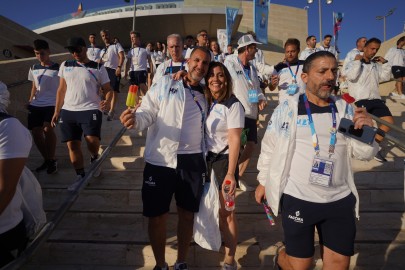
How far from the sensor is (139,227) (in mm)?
3635

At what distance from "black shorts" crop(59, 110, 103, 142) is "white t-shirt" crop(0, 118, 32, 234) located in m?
2.34

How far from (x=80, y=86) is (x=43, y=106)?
1085 millimetres

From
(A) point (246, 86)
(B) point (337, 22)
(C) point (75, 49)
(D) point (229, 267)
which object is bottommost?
(D) point (229, 267)

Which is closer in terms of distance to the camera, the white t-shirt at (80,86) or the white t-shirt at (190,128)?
the white t-shirt at (190,128)

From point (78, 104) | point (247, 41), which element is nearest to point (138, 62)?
point (78, 104)

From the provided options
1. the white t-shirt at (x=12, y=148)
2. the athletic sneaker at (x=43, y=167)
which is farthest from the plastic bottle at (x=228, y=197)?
the athletic sneaker at (x=43, y=167)

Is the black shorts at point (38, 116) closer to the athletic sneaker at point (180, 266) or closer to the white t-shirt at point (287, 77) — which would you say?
the athletic sneaker at point (180, 266)

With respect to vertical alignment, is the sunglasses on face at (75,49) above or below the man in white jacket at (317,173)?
above

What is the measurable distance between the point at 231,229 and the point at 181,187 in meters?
0.70

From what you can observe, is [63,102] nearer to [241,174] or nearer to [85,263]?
[85,263]

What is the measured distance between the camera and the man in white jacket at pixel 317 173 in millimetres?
2154

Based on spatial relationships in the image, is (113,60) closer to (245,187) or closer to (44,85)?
(44,85)

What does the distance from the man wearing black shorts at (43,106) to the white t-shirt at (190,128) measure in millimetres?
2916

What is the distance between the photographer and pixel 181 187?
2.76m
